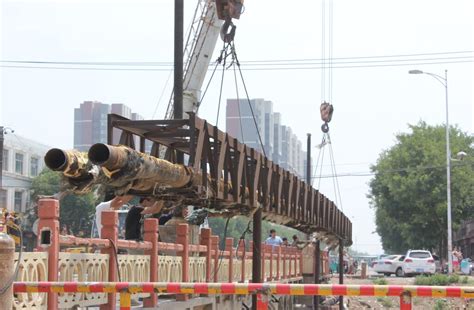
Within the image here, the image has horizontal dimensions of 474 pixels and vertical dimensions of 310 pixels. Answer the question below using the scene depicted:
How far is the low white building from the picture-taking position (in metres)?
69.2

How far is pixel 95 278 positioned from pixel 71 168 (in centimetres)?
178

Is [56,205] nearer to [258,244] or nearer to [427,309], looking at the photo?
[258,244]

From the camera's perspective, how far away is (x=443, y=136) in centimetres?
6594

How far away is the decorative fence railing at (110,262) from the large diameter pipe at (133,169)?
2.04 feet

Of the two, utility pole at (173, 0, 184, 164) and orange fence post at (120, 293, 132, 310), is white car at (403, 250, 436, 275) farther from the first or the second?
orange fence post at (120, 293, 132, 310)

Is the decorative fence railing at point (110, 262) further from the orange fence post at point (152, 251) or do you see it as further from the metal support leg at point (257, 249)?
the metal support leg at point (257, 249)

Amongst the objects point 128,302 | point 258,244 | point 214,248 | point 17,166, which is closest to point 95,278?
point 128,302

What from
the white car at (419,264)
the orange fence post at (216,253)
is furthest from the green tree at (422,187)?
the orange fence post at (216,253)

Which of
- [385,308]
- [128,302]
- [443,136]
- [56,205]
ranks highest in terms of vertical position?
[443,136]

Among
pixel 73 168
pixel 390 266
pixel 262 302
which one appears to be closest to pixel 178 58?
pixel 73 168

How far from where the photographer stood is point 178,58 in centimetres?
1381

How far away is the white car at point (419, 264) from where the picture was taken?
4494 cm

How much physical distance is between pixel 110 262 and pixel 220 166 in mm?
3252

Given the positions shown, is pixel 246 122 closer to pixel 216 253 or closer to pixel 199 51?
pixel 199 51
